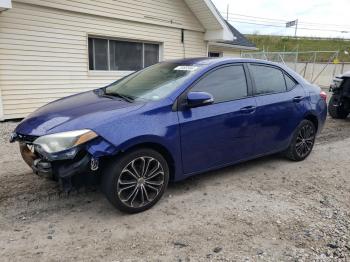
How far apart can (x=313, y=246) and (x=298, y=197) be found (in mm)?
1083

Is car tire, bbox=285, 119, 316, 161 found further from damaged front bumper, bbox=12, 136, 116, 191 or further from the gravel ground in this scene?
damaged front bumper, bbox=12, 136, 116, 191

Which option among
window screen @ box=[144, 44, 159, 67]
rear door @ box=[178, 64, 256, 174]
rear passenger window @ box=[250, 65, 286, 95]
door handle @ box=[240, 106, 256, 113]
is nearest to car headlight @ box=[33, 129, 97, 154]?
rear door @ box=[178, 64, 256, 174]

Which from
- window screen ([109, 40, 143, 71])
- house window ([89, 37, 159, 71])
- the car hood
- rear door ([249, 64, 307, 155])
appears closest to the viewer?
the car hood

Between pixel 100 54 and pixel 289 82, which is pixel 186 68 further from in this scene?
pixel 100 54

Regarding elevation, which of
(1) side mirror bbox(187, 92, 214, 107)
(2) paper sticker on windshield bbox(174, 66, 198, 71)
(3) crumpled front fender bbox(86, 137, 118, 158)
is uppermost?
(2) paper sticker on windshield bbox(174, 66, 198, 71)

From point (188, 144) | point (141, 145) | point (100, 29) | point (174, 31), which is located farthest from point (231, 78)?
point (174, 31)

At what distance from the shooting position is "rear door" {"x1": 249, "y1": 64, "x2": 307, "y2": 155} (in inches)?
174

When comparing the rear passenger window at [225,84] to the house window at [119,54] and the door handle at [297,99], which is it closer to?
the door handle at [297,99]

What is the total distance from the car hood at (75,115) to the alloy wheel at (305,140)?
9.59 feet

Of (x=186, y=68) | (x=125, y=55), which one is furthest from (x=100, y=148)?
(x=125, y=55)

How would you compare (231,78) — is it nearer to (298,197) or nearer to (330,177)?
(298,197)

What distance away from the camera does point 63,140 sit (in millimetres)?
2992

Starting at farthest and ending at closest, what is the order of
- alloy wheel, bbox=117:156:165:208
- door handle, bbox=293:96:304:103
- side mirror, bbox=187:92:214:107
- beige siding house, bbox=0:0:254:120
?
beige siding house, bbox=0:0:254:120
door handle, bbox=293:96:304:103
side mirror, bbox=187:92:214:107
alloy wheel, bbox=117:156:165:208

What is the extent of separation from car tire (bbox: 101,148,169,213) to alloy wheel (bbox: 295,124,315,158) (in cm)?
264
